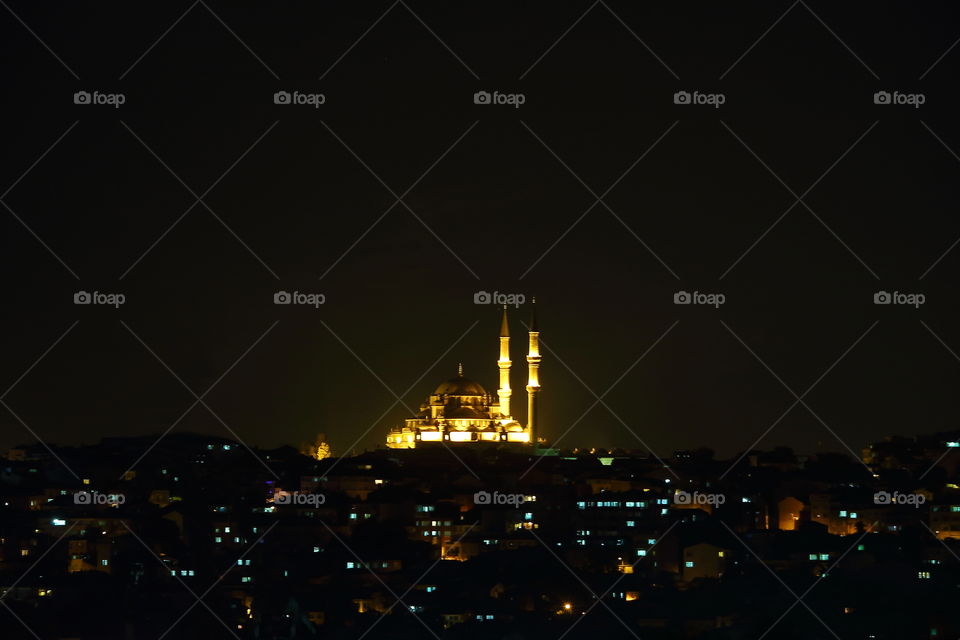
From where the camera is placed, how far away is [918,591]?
35.8 m

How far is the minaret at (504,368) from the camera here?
73.4 meters

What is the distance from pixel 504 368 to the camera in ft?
243

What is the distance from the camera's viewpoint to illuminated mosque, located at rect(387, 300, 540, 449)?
228 ft

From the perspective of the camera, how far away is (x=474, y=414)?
71.5 m

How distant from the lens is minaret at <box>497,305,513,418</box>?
73.4 m

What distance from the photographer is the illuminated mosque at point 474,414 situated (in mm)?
69562

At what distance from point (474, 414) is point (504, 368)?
300cm

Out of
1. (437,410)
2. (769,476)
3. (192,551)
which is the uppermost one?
(437,410)

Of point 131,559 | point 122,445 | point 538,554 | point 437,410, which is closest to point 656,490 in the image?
point 538,554

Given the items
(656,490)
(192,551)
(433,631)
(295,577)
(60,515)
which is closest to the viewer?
(433,631)

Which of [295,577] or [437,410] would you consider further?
[437,410]

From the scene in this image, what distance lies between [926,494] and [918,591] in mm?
8978

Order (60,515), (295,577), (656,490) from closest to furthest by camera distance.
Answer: (295,577)
(60,515)
(656,490)

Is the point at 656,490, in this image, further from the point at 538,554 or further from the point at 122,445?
the point at 122,445
